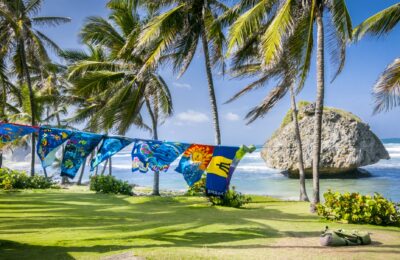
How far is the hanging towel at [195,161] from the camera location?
28.4 ft

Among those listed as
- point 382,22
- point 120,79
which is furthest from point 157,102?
point 382,22

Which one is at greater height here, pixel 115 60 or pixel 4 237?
pixel 115 60

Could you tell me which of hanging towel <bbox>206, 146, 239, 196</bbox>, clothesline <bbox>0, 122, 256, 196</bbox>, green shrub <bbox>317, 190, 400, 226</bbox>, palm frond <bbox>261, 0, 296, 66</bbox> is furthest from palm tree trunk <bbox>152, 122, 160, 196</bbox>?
green shrub <bbox>317, 190, 400, 226</bbox>

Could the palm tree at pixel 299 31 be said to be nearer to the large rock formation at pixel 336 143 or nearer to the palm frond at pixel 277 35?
the palm frond at pixel 277 35

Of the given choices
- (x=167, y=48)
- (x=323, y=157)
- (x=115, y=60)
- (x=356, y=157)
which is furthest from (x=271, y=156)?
(x=167, y=48)

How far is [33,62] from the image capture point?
19.3 metres

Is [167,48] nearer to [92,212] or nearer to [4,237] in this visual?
[92,212]

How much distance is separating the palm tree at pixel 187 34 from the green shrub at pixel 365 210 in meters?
5.37

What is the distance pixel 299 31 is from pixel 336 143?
58.6 ft

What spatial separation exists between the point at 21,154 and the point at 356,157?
6290 inches

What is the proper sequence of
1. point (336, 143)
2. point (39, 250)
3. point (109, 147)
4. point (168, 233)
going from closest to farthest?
1. point (39, 250)
2. point (168, 233)
3. point (109, 147)
4. point (336, 143)

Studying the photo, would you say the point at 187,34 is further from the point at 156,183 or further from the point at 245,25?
the point at 156,183

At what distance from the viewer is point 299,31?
1014 centimetres

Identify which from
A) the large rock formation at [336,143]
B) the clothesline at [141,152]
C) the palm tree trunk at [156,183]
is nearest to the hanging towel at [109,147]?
the clothesline at [141,152]
